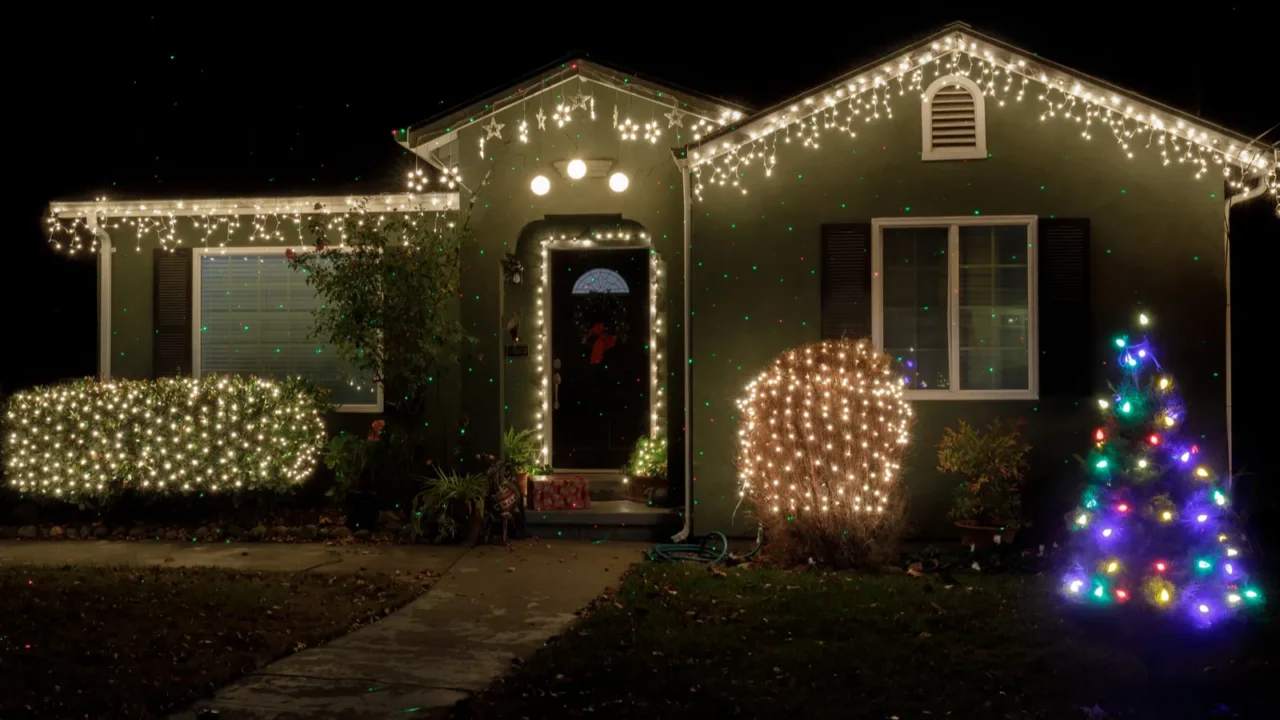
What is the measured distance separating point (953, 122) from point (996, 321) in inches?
66.6

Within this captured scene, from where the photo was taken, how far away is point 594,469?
1076cm

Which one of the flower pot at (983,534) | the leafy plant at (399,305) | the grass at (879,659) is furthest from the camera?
the leafy plant at (399,305)

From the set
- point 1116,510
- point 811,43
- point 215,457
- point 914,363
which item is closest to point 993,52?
point 914,363

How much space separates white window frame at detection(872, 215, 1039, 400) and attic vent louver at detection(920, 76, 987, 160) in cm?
55

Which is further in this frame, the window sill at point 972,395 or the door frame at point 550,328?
the door frame at point 550,328

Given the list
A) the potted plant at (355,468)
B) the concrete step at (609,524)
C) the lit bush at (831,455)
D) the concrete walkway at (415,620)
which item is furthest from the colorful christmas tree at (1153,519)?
the potted plant at (355,468)

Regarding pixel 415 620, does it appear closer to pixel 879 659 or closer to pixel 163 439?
pixel 879 659

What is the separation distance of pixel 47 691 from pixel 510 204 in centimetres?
606

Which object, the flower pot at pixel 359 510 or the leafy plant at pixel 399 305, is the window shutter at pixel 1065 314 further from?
the flower pot at pixel 359 510

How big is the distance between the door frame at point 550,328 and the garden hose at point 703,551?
5.20 feet

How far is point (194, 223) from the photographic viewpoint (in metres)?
11.1

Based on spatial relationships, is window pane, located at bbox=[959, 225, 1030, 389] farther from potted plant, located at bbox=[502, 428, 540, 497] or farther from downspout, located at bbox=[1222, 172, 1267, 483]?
potted plant, located at bbox=[502, 428, 540, 497]

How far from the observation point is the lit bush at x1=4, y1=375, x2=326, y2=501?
387 inches

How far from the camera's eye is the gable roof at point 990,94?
8734 mm
